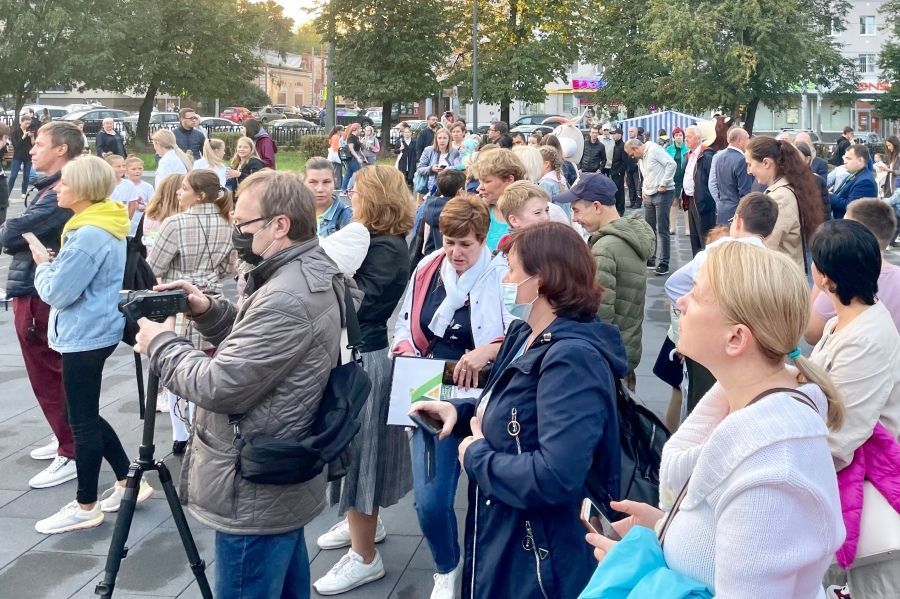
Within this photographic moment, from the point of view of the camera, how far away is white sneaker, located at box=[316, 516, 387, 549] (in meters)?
5.24

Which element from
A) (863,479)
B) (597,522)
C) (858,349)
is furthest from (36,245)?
(863,479)

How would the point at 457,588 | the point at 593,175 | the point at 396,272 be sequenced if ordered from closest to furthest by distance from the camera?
1. the point at 457,588
2. the point at 396,272
3. the point at 593,175

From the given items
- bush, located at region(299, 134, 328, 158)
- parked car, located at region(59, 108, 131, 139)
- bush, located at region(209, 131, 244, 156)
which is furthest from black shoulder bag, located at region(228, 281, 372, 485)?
parked car, located at region(59, 108, 131, 139)

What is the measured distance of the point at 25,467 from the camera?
641cm

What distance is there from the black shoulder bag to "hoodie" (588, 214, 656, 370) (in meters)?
2.27

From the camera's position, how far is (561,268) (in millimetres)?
3146

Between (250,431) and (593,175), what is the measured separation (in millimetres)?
3271

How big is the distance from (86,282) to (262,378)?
2351mm

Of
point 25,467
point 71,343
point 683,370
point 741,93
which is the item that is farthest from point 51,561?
point 741,93

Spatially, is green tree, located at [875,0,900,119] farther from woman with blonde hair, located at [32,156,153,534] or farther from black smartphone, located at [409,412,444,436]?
black smartphone, located at [409,412,444,436]

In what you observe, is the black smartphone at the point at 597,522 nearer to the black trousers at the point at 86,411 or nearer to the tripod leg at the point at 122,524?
the tripod leg at the point at 122,524

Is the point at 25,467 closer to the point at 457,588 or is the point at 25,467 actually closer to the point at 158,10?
the point at 457,588

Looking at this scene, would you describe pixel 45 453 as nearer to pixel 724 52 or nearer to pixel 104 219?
pixel 104 219

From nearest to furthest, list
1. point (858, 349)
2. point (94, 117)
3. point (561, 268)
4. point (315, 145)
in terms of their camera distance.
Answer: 1. point (561, 268)
2. point (858, 349)
3. point (315, 145)
4. point (94, 117)
